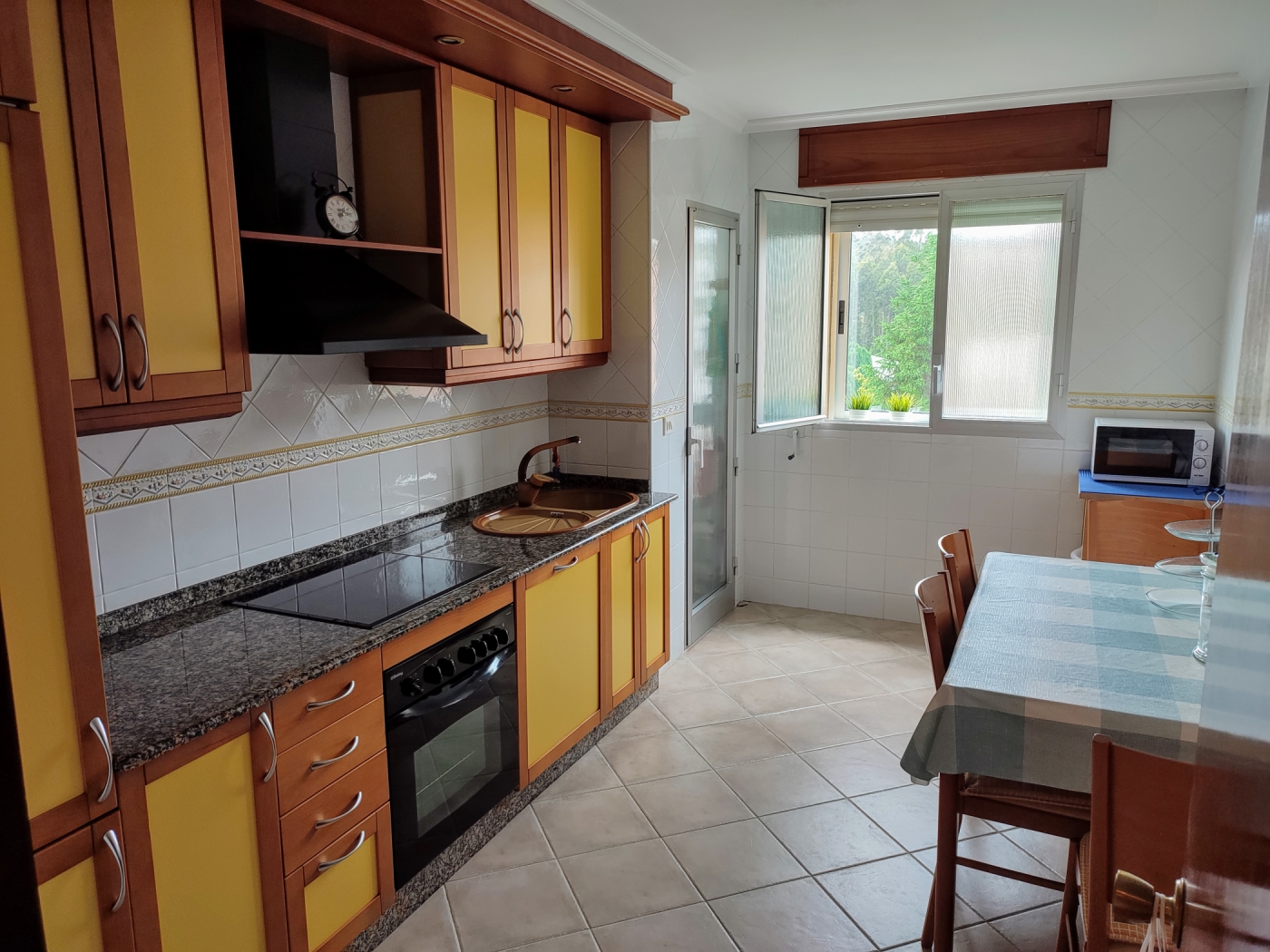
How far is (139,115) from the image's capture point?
1.79m

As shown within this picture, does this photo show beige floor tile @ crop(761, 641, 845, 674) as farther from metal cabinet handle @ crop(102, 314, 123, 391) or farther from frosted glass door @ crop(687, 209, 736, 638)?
metal cabinet handle @ crop(102, 314, 123, 391)

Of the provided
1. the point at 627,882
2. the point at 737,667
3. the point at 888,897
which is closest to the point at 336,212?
the point at 627,882

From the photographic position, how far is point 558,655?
119 inches

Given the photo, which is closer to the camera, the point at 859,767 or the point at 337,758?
the point at 337,758

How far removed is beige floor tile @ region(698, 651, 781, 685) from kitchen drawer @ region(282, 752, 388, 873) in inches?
80.7

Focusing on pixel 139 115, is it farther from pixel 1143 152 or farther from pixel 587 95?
pixel 1143 152

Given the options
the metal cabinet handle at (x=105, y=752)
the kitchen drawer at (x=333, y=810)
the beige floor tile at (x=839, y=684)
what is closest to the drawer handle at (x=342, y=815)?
the kitchen drawer at (x=333, y=810)

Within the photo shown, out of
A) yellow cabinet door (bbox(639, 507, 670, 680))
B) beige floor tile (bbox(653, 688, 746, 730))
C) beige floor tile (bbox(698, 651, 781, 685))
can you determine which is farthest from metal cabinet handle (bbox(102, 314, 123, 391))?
beige floor tile (bbox(698, 651, 781, 685))

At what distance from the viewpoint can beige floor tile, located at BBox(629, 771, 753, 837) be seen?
9.45 feet

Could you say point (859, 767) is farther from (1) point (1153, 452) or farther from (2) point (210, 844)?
(2) point (210, 844)

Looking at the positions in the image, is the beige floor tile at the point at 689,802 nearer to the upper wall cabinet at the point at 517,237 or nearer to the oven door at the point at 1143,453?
the upper wall cabinet at the point at 517,237

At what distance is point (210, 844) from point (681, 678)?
2.50 m

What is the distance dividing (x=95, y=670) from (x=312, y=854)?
0.83 metres

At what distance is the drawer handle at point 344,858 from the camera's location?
204 centimetres
